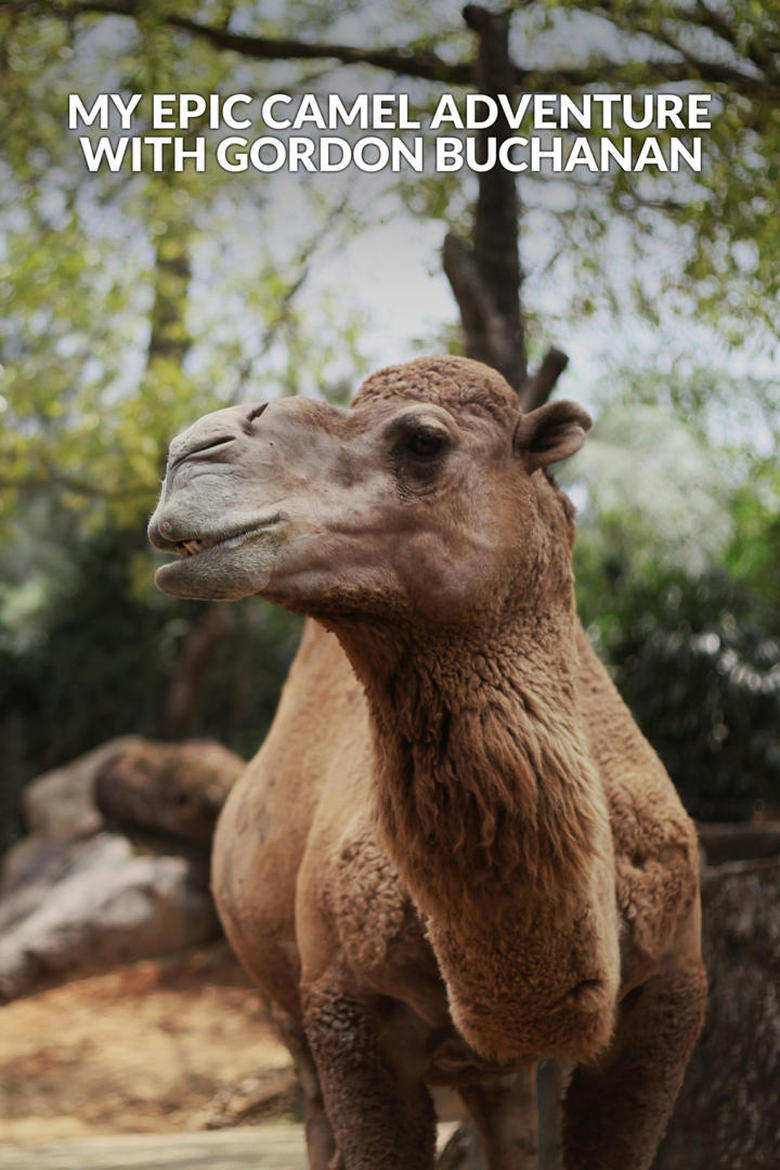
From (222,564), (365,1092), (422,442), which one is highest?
(422,442)

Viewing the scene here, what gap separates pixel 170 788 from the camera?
10688 mm

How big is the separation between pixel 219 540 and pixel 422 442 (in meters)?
0.51

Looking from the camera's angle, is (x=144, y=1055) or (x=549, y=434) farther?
(x=144, y=1055)

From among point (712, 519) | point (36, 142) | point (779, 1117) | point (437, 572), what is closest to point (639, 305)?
point (36, 142)

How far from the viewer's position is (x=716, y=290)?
20.0 ft

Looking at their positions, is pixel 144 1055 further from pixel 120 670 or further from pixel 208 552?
pixel 208 552

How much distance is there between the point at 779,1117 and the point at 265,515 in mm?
2707

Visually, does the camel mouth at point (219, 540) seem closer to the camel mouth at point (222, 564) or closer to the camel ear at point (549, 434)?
the camel mouth at point (222, 564)

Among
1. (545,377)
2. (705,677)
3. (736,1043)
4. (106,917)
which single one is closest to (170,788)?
(106,917)

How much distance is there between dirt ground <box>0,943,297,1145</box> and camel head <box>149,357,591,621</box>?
5971mm

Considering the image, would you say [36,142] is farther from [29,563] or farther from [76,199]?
[29,563]

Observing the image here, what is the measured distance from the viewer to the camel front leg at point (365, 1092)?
2943 mm

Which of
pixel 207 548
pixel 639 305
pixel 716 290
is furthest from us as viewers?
pixel 639 305

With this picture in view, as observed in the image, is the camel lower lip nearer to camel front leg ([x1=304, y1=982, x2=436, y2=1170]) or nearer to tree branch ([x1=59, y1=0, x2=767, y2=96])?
camel front leg ([x1=304, y1=982, x2=436, y2=1170])
